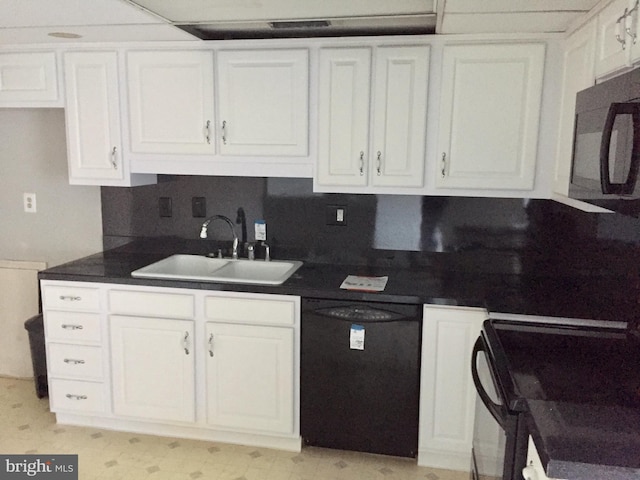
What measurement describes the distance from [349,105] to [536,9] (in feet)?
2.93

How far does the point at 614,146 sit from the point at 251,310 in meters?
1.70

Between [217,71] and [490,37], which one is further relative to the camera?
[217,71]

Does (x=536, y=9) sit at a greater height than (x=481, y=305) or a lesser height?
greater

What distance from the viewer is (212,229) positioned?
3.12 meters

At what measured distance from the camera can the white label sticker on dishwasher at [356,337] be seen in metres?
2.45

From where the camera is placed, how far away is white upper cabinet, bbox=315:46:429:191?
2.51 metres

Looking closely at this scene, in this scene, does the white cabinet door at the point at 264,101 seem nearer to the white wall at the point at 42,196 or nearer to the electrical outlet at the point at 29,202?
the white wall at the point at 42,196

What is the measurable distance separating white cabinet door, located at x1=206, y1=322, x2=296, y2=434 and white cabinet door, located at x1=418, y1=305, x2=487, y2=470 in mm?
628

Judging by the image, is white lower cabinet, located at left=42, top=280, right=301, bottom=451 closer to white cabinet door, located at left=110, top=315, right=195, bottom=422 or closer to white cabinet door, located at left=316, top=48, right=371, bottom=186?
white cabinet door, located at left=110, top=315, right=195, bottom=422

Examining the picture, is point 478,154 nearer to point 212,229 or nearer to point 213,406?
point 212,229

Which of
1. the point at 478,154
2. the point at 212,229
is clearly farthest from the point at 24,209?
the point at 478,154

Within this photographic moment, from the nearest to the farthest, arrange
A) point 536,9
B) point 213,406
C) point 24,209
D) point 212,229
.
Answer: point 536,9
point 213,406
point 212,229
point 24,209

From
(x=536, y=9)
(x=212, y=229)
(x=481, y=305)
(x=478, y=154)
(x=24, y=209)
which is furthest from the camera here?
(x=24, y=209)

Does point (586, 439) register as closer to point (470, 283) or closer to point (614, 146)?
point (614, 146)
